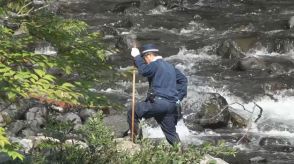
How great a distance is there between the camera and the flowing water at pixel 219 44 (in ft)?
48.7

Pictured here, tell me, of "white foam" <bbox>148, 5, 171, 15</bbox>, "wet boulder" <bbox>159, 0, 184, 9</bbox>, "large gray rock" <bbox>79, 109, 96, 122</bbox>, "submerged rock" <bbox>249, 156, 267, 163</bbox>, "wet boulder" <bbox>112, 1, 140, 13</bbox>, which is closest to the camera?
"submerged rock" <bbox>249, 156, 267, 163</bbox>

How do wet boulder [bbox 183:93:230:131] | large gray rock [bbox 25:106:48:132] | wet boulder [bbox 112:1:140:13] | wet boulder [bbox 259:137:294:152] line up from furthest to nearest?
wet boulder [bbox 112:1:140:13] → wet boulder [bbox 183:93:230:131] → wet boulder [bbox 259:137:294:152] → large gray rock [bbox 25:106:48:132]

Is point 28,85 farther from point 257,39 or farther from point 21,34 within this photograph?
point 257,39

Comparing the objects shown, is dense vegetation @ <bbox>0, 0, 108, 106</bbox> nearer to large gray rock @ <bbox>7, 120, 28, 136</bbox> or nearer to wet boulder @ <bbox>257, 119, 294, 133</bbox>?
large gray rock @ <bbox>7, 120, 28, 136</bbox>

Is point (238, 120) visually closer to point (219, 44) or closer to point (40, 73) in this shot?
point (219, 44)

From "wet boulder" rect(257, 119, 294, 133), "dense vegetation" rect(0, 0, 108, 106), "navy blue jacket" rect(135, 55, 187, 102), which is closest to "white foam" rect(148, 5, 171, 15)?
"wet boulder" rect(257, 119, 294, 133)

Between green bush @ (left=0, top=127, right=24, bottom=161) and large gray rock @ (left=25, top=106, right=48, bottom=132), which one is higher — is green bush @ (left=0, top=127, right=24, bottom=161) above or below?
above

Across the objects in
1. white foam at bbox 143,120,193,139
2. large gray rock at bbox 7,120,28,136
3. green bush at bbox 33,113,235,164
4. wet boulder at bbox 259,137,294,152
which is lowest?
wet boulder at bbox 259,137,294,152

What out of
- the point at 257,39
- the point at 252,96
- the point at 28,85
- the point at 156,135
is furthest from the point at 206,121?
the point at 28,85

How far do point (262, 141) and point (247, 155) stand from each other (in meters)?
1.07

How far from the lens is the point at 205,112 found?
15422mm

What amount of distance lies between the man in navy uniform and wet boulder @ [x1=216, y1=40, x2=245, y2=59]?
12.1m

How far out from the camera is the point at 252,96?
17.3 meters

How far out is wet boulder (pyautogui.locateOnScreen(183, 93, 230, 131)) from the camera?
15000mm
